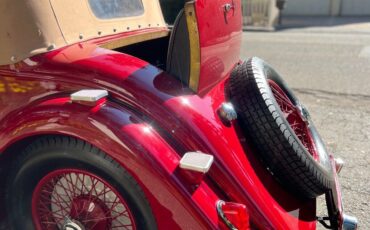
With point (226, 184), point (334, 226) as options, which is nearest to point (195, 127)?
point (226, 184)

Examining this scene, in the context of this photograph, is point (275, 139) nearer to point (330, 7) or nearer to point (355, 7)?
point (330, 7)

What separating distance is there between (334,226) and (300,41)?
8789 millimetres

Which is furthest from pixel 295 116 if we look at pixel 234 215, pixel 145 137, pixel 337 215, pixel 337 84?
pixel 337 84

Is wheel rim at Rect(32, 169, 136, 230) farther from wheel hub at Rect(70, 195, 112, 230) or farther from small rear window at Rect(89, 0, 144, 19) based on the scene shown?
small rear window at Rect(89, 0, 144, 19)

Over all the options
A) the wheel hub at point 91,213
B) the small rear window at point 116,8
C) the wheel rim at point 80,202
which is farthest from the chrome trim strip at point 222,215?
the small rear window at point 116,8

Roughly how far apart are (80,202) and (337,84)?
15.9 feet

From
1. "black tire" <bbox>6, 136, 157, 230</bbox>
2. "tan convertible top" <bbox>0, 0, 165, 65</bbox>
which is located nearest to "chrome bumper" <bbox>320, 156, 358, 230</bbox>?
"black tire" <bbox>6, 136, 157, 230</bbox>

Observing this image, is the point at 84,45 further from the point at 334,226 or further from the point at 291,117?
the point at 334,226

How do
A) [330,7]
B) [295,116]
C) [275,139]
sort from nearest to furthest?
1. [275,139]
2. [295,116]
3. [330,7]

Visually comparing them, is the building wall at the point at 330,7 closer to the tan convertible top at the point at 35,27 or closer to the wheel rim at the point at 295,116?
the wheel rim at the point at 295,116

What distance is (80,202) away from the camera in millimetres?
1843

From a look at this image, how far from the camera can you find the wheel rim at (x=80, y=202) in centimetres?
176

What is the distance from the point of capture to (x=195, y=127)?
68.1 inches

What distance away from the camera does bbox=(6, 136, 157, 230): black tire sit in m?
1.66
